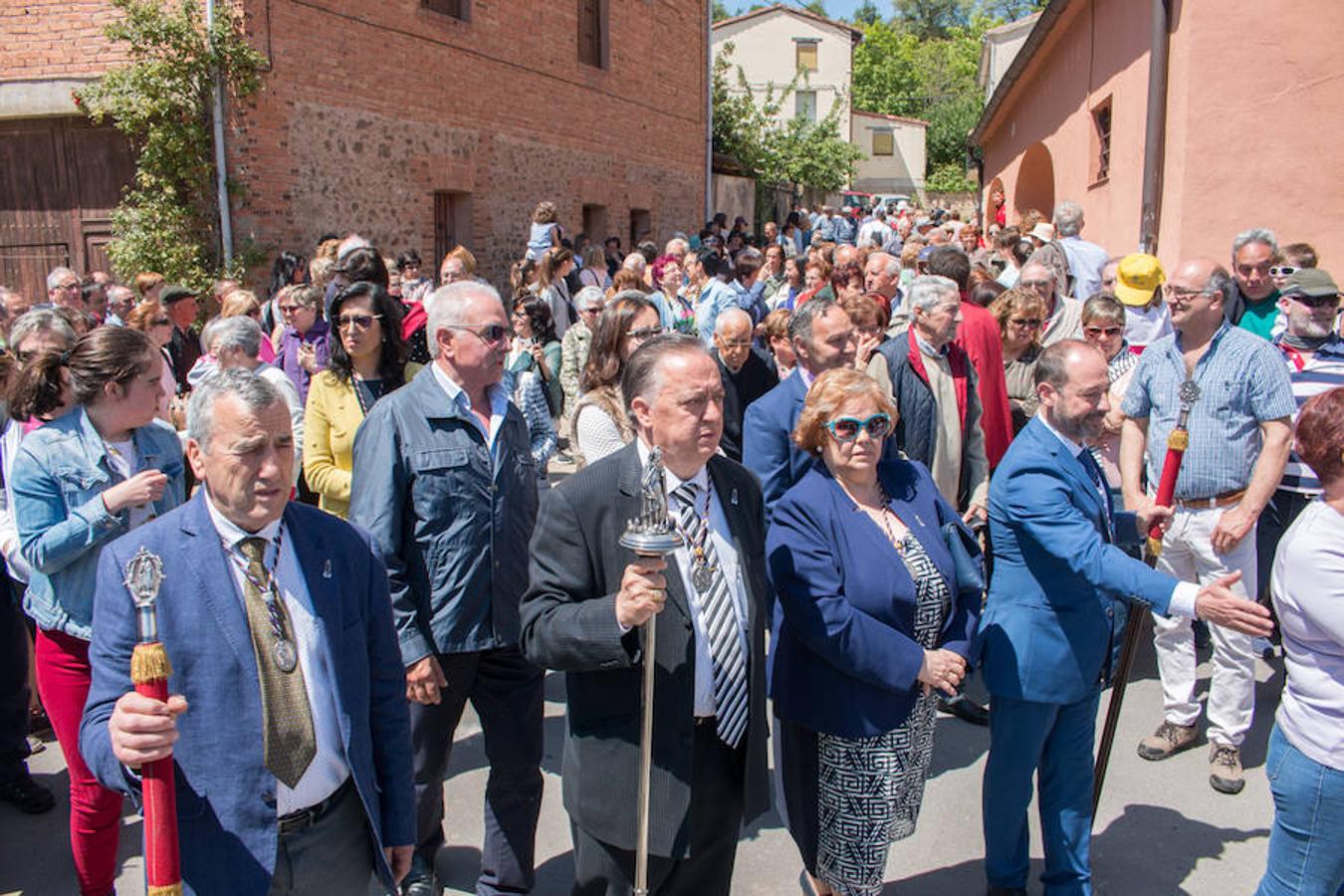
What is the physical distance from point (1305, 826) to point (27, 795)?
5055 mm

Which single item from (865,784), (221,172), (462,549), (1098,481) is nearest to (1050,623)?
(1098,481)

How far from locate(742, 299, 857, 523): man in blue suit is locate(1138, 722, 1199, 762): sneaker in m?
2.26

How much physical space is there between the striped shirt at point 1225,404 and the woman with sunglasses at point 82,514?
444 cm

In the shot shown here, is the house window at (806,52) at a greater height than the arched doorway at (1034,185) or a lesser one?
greater

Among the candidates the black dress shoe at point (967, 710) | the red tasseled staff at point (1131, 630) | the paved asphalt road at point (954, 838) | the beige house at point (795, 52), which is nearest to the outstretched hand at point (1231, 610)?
the red tasseled staff at point (1131, 630)

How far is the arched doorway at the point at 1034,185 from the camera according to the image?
65.8 ft

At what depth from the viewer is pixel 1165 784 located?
4.82 m

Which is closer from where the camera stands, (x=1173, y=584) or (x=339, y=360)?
(x=1173, y=584)

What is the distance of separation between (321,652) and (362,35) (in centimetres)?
1189

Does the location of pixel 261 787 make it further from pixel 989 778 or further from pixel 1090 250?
pixel 1090 250

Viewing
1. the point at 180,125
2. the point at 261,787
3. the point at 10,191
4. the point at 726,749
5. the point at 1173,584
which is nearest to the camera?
the point at 261,787

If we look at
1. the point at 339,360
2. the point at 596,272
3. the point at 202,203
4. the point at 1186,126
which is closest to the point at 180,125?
the point at 202,203

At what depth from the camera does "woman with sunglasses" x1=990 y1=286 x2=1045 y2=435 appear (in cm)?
632

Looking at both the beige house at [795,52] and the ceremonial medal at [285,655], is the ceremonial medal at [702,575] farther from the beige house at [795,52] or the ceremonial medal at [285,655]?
the beige house at [795,52]
